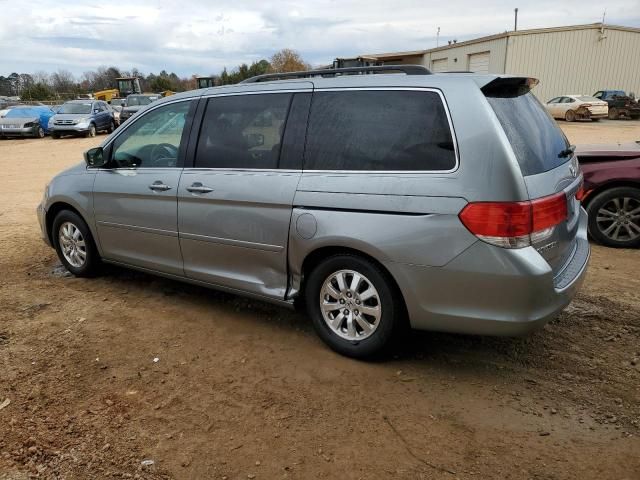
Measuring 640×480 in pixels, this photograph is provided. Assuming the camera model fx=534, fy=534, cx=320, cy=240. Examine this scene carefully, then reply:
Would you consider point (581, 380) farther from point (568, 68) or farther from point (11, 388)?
point (568, 68)

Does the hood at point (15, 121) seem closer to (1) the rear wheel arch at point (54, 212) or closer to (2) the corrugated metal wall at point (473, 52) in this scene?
(1) the rear wheel arch at point (54, 212)

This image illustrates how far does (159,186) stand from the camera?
14.0 feet

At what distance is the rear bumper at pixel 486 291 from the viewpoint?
2.88 metres

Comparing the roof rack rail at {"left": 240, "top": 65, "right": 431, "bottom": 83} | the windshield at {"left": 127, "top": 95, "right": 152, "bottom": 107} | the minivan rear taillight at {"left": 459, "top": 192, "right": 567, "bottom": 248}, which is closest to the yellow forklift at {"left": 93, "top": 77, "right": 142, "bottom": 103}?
the windshield at {"left": 127, "top": 95, "right": 152, "bottom": 107}

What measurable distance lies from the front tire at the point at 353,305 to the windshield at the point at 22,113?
26008 mm

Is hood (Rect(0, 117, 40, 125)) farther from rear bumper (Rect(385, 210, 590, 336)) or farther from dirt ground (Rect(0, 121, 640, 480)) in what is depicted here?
rear bumper (Rect(385, 210, 590, 336))

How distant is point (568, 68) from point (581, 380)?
3492cm

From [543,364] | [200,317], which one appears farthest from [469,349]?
[200,317]

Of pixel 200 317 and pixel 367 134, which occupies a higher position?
pixel 367 134

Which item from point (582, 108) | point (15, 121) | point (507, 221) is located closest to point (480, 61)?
point (582, 108)

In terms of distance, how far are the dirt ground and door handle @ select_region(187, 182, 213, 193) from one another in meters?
1.05

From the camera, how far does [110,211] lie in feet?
15.5

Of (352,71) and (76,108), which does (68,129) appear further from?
(352,71)

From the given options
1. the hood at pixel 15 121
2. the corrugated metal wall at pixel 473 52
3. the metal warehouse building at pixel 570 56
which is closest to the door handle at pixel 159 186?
the hood at pixel 15 121
